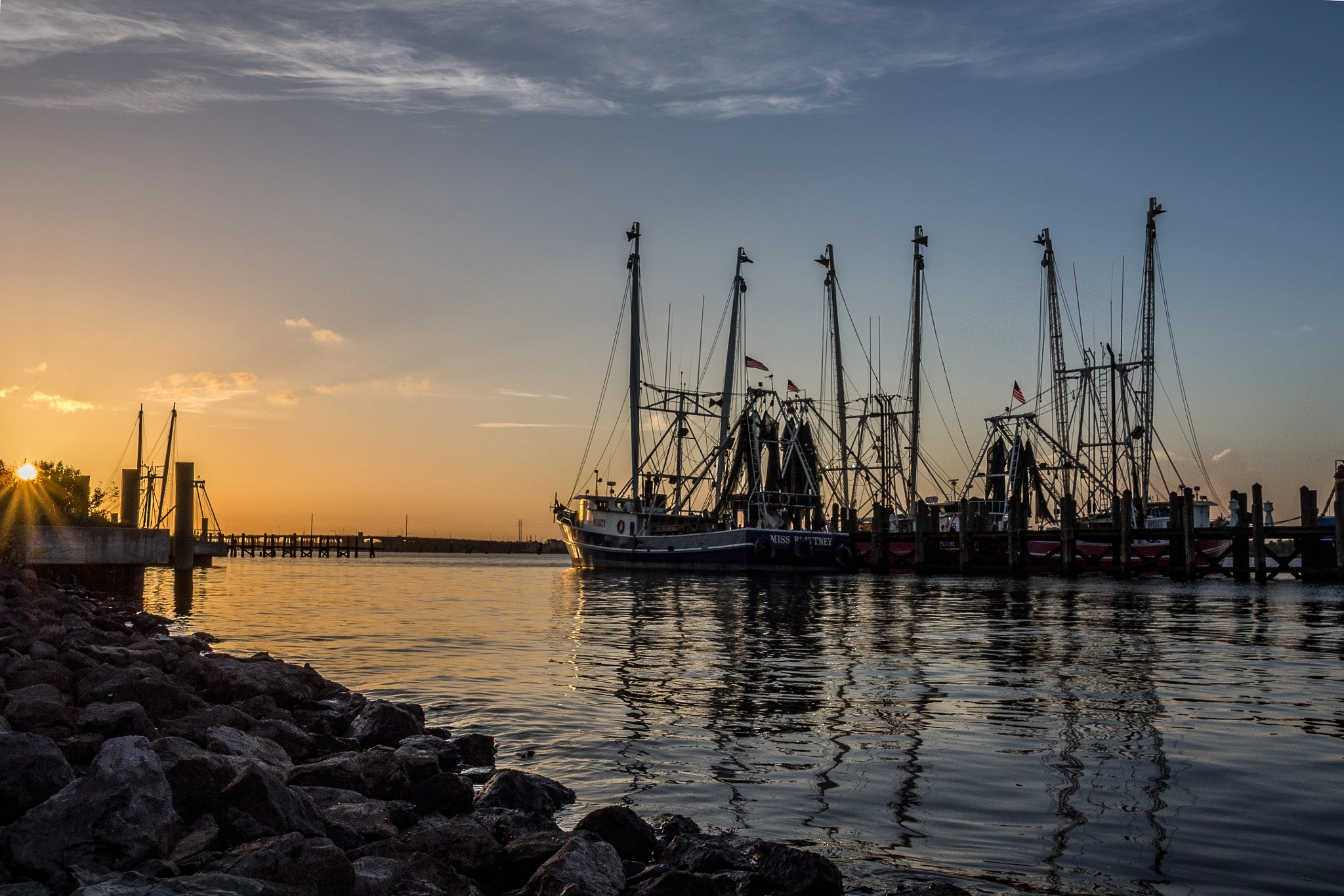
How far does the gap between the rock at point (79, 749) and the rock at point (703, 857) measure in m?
4.61

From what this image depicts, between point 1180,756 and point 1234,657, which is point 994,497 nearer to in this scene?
point 1234,657

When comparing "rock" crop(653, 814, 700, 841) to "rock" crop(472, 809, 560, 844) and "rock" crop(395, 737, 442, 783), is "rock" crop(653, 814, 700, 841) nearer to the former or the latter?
"rock" crop(472, 809, 560, 844)

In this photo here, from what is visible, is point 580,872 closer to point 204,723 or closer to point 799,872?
point 799,872

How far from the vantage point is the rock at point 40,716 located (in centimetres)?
850

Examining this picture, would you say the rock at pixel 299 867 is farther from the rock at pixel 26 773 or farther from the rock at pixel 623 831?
the rock at pixel 623 831

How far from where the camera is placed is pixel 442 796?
7938mm

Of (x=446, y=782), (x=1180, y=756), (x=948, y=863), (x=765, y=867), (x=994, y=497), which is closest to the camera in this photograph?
(x=765, y=867)

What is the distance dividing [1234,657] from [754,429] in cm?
5654

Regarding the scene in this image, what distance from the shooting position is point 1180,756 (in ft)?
33.0

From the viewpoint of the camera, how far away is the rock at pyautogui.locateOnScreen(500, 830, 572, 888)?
20.8 ft

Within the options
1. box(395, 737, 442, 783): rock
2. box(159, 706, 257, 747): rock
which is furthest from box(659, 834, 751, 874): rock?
box(159, 706, 257, 747): rock

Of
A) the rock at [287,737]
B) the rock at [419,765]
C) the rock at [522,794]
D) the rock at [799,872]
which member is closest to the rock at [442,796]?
the rock at [522,794]

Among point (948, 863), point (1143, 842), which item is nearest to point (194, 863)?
point (948, 863)

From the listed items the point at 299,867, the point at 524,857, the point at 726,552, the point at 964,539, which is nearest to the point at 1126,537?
the point at 964,539
